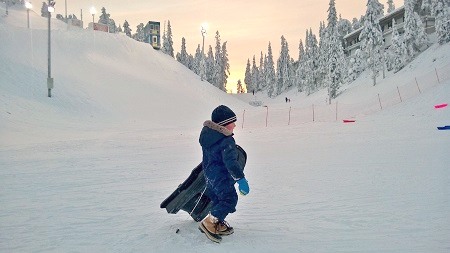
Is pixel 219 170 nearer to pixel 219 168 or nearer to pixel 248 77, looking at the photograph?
pixel 219 168

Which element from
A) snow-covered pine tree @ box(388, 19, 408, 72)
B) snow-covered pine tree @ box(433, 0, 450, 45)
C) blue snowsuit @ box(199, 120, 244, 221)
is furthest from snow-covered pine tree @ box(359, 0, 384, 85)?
blue snowsuit @ box(199, 120, 244, 221)

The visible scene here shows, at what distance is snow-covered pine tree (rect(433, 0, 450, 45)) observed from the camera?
142 ft

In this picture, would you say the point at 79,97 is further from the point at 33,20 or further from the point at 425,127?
the point at 33,20

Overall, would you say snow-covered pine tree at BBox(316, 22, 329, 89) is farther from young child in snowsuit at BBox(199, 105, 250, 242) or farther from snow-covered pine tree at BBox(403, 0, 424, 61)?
young child in snowsuit at BBox(199, 105, 250, 242)

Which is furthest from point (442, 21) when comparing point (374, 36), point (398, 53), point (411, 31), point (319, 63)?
point (319, 63)

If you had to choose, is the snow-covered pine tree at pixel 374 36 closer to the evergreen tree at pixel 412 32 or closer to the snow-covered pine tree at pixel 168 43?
the evergreen tree at pixel 412 32

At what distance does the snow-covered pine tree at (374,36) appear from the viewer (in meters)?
47.4

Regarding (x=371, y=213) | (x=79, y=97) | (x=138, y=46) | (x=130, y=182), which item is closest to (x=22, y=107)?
(x=79, y=97)

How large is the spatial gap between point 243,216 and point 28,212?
3269 millimetres

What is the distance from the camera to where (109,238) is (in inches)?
159

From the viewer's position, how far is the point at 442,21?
44156 mm

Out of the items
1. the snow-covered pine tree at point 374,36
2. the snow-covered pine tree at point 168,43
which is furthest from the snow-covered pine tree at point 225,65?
the snow-covered pine tree at point 374,36

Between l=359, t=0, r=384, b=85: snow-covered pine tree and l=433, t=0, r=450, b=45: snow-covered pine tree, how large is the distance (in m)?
7.07

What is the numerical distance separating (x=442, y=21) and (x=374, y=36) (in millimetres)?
8291
